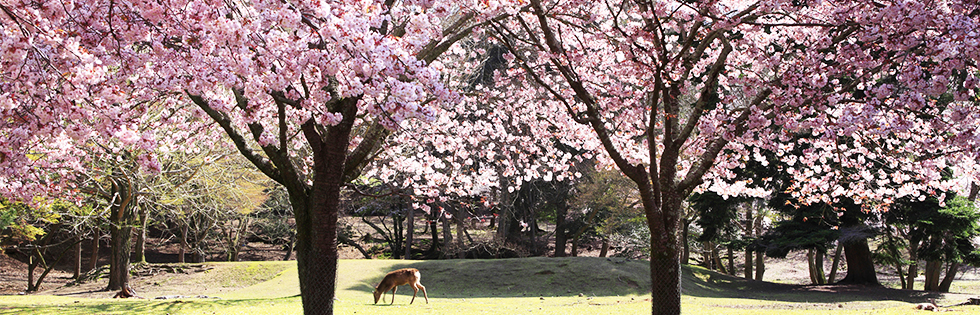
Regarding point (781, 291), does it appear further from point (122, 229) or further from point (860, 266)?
point (122, 229)

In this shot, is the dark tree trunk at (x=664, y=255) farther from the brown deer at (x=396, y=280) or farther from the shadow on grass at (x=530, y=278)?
the shadow on grass at (x=530, y=278)

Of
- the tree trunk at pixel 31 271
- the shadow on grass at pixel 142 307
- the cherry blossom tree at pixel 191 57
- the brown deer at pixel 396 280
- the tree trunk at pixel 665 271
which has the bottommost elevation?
the tree trunk at pixel 31 271

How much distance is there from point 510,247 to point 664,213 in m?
17.1

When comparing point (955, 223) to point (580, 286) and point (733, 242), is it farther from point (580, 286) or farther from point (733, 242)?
point (580, 286)

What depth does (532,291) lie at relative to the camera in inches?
648

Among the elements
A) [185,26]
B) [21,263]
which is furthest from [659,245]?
[21,263]

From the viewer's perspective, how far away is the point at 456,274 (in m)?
18.2

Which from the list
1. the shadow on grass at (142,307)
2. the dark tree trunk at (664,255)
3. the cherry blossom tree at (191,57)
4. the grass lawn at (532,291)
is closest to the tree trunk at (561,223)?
the grass lawn at (532,291)

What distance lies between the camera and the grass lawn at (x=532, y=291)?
37.1ft

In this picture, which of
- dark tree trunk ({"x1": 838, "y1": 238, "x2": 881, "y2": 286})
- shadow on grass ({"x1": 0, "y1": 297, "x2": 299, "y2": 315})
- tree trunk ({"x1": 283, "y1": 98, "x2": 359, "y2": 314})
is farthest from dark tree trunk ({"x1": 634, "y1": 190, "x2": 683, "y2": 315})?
dark tree trunk ({"x1": 838, "y1": 238, "x2": 881, "y2": 286})

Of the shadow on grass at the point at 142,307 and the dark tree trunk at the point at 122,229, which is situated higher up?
the dark tree trunk at the point at 122,229

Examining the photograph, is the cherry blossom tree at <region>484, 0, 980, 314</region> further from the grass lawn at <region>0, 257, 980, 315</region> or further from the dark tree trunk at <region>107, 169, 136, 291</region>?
the dark tree trunk at <region>107, 169, 136, 291</region>

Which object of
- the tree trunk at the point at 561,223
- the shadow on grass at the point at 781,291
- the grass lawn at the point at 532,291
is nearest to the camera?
the grass lawn at the point at 532,291

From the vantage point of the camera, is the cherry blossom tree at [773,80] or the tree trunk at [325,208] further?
the tree trunk at [325,208]
